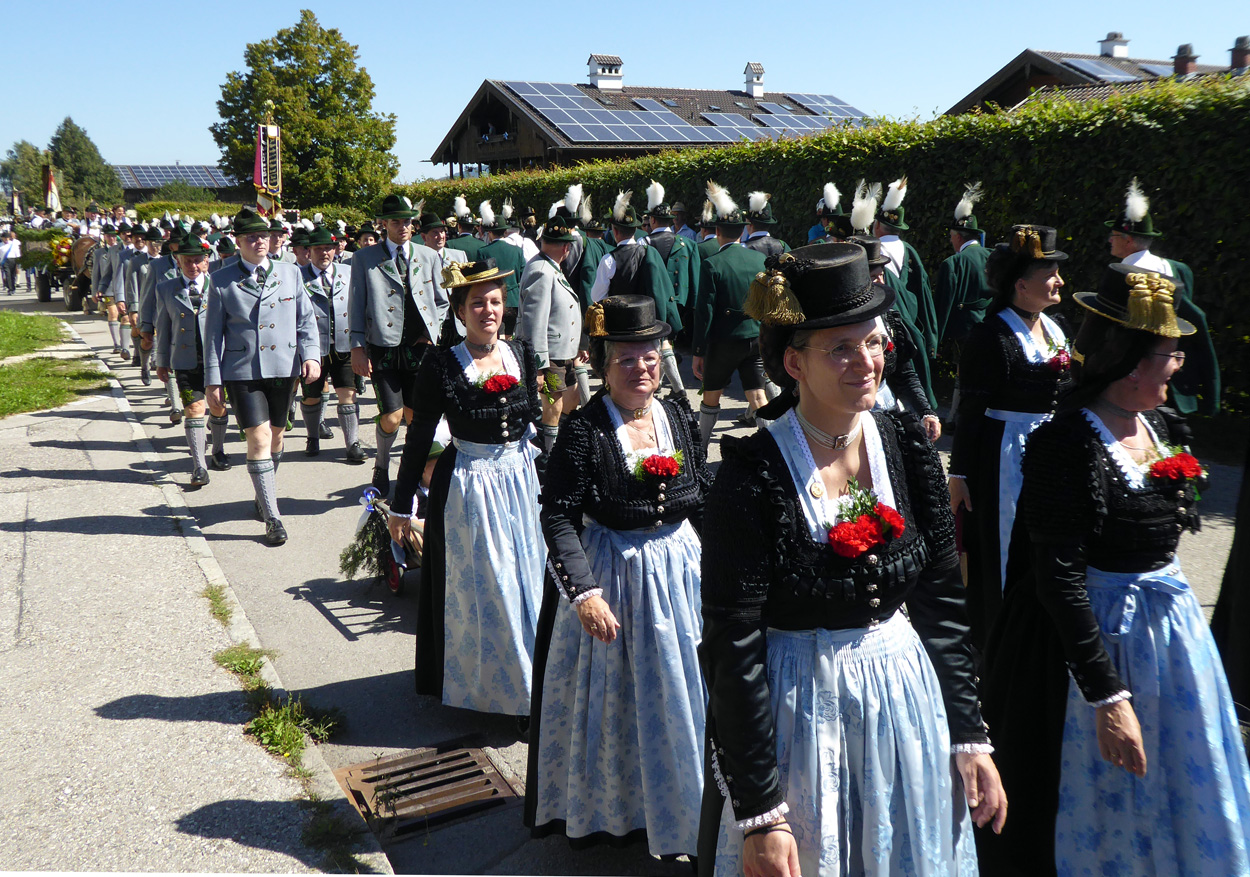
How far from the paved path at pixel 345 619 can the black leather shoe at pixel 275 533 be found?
0.23 ft

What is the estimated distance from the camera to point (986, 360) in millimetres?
4457

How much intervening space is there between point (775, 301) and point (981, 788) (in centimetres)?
122

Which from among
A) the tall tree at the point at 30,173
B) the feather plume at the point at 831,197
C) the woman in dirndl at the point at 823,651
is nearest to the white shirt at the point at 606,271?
the feather plume at the point at 831,197

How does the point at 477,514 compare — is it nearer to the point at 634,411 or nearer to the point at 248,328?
the point at 634,411

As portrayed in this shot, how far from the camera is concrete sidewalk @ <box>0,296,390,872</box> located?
136 inches

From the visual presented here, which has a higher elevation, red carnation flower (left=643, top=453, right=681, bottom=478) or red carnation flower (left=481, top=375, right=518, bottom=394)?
red carnation flower (left=481, top=375, right=518, bottom=394)

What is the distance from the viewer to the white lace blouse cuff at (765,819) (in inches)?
79.4

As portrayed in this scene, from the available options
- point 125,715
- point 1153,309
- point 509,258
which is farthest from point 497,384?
point 509,258

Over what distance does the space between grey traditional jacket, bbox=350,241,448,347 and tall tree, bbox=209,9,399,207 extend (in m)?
38.3

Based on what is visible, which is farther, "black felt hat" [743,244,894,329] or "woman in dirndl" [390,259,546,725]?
"woman in dirndl" [390,259,546,725]

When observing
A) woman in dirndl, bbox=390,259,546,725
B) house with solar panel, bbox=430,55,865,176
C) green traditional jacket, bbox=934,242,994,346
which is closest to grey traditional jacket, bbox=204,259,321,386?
woman in dirndl, bbox=390,259,546,725

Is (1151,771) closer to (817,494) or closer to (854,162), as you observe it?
(817,494)

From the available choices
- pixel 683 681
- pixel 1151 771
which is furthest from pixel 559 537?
pixel 1151 771

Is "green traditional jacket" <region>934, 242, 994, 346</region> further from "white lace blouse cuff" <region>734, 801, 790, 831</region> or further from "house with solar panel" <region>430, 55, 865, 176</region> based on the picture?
"house with solar panel" <region>430, 55, 865, 176</region>
